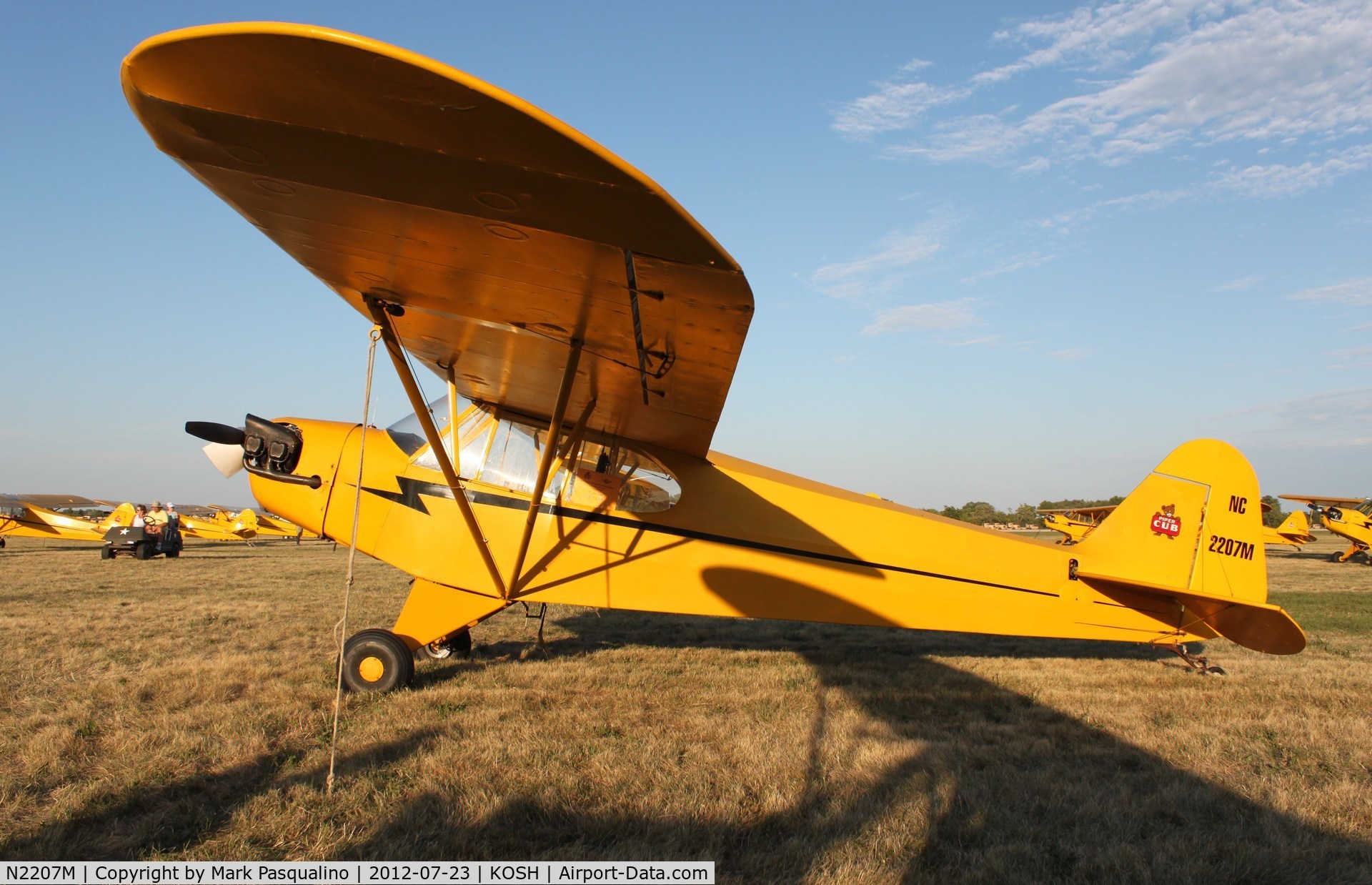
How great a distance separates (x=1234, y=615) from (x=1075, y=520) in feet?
94.3

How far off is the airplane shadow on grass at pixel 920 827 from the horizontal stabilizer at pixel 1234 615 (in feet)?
7.50

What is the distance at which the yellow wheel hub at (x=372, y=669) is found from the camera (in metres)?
5.21

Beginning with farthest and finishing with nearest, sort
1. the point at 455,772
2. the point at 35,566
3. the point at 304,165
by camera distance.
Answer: the point at 35,566 → the point at 455,772 → the point at 304,165

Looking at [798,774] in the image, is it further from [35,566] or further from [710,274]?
[35,566]

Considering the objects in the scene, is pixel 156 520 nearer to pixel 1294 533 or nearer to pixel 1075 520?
pixel 1075 520

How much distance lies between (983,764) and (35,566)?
1913 centimetres

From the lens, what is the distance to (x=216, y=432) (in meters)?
5.56

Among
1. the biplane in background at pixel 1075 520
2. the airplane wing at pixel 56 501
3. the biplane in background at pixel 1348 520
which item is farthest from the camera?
the airplane wing at pixel 56 501

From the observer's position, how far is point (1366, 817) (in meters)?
3.32

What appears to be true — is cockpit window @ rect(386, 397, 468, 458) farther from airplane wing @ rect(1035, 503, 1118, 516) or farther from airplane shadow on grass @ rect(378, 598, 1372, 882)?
airplane wing @ rect(1035, 503, 1118, 516)

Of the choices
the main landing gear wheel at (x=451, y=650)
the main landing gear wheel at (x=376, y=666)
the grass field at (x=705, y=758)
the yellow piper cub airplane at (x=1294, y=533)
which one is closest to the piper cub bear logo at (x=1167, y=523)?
the grass field at (x=705, y=758)

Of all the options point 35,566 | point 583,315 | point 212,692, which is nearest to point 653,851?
point 583,315
